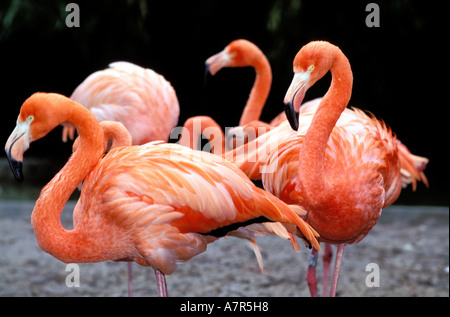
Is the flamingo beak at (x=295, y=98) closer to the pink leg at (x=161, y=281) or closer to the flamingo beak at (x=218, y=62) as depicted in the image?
the pink leg at (x=161, y=281)

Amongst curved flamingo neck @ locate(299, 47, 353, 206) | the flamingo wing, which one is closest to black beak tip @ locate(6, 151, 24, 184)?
the flamingo wing

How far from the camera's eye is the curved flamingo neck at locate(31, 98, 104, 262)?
2.43 metres

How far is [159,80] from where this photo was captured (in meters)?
4.33

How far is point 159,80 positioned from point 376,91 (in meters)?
3.41

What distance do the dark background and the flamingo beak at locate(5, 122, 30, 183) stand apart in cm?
411

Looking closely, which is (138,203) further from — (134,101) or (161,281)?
(134,101)

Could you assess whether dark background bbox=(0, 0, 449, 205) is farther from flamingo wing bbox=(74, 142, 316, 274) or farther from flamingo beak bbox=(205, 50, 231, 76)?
flamingo wing bbox=(74, 142, 316, 274)

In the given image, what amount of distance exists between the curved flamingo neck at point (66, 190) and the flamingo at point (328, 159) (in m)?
0.89

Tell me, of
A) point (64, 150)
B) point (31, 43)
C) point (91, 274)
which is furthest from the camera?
point (64, 150)

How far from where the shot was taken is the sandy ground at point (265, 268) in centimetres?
438

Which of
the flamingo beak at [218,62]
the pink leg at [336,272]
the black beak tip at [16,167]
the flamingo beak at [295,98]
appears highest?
the flamingo beak at [295,98]

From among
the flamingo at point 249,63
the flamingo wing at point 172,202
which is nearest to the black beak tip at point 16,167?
the flamingo wing at point 172,202
